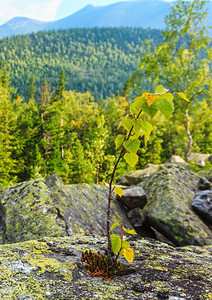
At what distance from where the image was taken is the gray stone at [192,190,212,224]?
835 cm

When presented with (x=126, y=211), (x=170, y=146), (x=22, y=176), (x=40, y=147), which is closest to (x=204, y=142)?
(x=170, y=146)

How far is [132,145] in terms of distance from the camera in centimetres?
303

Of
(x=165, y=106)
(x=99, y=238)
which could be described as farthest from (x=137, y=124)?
(x=99, y=238)

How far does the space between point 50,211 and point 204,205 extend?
18.2 ft

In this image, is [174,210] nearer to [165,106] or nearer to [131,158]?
[131,158]

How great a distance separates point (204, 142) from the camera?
52781 mm

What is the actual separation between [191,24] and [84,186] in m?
25.4

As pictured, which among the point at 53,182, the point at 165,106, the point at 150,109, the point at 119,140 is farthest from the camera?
the point at 53,182

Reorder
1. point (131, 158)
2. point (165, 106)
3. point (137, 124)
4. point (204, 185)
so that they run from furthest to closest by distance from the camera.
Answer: point (204, 185) → point (131, 158) → point (137, 124) → point (165, 106)

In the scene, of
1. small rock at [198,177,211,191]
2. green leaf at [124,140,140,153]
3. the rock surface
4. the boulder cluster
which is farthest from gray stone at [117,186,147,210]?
green leaf at [124,140,140,153]

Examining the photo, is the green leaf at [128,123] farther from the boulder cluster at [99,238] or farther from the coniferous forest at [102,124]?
the coniferous forest at [102,124]

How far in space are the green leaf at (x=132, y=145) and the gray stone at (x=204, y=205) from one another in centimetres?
662

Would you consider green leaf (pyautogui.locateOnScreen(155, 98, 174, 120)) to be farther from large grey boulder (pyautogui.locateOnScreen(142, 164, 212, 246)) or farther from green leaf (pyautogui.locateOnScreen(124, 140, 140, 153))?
large grey boulder (pyautogui.locateOnScreen(142, 164, 212, 246))

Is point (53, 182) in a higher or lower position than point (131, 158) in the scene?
lower
